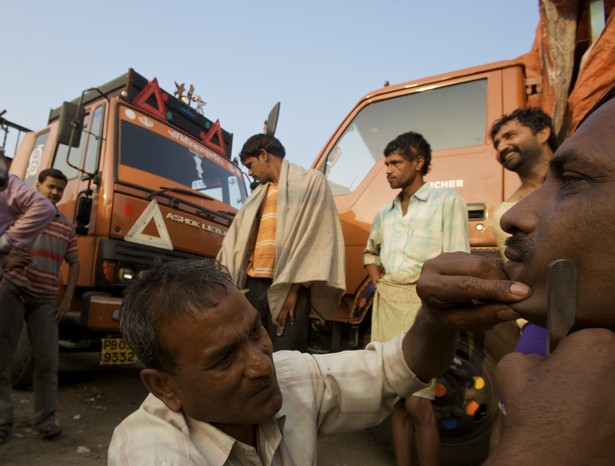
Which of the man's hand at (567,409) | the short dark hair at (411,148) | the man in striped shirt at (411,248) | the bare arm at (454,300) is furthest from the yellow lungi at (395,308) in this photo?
the man's hand at (567,409)

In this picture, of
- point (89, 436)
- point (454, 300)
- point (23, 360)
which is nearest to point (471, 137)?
point (454, 300)

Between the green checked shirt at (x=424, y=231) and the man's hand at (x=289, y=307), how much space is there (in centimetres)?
55

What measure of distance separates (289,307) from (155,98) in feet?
10.0

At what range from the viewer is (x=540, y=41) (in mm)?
2729

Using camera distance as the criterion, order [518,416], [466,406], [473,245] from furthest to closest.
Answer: [473,245], [466,406], [518,416]

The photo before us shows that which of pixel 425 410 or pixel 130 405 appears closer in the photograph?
pixel 425 410

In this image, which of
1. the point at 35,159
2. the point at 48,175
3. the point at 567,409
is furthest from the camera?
the point at 35,159

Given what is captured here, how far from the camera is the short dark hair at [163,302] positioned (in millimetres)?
997

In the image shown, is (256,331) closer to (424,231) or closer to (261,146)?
(424,231)

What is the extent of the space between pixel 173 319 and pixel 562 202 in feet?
2.71

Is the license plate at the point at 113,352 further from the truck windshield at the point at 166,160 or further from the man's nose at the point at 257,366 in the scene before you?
the man's nose at the point at 257,366

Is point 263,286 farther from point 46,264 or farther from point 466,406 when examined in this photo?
point 46,264

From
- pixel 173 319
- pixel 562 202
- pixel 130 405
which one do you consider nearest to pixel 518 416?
pixel 562 202

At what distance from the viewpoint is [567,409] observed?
47 cm
